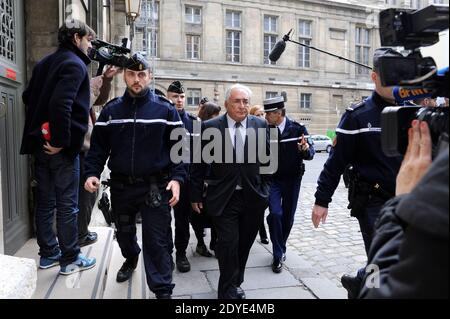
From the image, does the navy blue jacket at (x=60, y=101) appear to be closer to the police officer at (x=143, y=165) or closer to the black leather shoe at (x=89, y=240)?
the police officer at (x=143, y=165)

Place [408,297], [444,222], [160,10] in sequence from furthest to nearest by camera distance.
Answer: [160,10]
[408,297]
[444,222]

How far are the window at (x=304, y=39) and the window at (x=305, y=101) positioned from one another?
101 inches

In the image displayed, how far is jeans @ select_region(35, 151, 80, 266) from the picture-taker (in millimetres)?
3352

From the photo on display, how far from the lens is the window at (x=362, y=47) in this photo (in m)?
38.0

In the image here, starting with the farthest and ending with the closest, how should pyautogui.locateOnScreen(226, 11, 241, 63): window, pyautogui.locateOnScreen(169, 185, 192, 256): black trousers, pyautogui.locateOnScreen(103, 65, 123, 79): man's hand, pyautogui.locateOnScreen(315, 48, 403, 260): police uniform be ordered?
pyautogui.locateOnScreen(226, 11, 241, 63): window
pyautogui.locateOnScreen(169, 185, 192, 256): black trousers
pyautogui.locateOnScreen(103, 65, 123, 79): man's hand
pyautogui.locateOnScreen(315, 48, 403, 260): police uniform

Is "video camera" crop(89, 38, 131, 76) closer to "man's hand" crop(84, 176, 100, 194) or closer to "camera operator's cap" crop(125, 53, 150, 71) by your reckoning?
"camera operator's cap" crop(125, 53, 150, 71)

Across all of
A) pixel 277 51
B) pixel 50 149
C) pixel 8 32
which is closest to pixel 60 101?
pixel 50 149

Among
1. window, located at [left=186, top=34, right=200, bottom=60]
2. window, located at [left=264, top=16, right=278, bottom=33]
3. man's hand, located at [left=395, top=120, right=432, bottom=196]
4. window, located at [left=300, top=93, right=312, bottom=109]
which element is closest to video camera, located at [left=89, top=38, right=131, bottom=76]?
man's hand, located at [left=395, top=120, right=432, bottom=196]

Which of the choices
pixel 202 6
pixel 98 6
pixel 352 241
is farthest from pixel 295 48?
pixel 352 241

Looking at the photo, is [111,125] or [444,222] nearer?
[444,222]

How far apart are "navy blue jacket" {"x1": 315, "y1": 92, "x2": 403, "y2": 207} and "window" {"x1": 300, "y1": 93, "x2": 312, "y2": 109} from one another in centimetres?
3353
